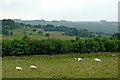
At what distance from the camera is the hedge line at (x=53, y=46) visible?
79.7 ft

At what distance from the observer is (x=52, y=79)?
38.7ft

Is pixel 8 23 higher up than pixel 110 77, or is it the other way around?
pixel 8 23

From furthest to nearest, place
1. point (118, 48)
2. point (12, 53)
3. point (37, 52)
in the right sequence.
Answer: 1. point (118, 48)
2. point (37, 52)
3. point (12, 53)

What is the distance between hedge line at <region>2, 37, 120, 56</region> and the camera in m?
24.3

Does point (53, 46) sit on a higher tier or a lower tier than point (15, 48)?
higher

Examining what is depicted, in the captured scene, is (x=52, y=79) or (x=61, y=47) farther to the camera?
(x=61, y=47)

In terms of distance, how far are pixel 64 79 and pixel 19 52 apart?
45.9ft

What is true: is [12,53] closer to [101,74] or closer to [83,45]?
[83,45]

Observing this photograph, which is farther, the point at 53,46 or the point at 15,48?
the point at 53,46

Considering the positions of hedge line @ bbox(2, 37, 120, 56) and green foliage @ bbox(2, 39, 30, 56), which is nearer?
green foliage @ bbox(2, 39, 30, 56)

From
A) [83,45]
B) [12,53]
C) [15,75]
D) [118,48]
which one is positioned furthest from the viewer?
[118,48]

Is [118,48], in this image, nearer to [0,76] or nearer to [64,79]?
[64,79]

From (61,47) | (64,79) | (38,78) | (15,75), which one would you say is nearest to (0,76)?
(15,75)

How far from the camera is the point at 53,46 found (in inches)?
1034
